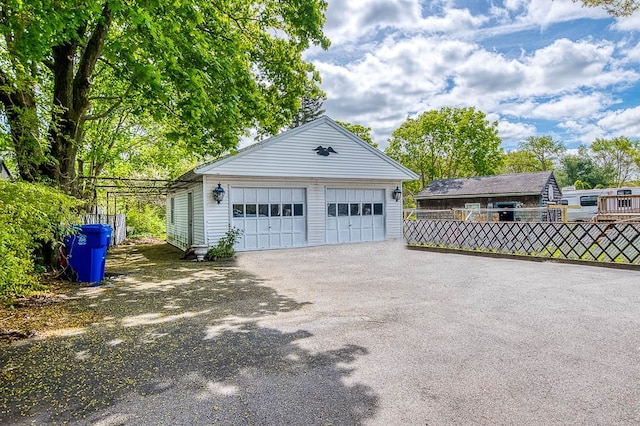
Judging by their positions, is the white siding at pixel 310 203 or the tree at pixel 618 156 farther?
the tree at pixel 618 156

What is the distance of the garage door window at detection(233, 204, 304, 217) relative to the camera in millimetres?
12430

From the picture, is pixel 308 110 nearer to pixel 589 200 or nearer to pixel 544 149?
pixel 589 200

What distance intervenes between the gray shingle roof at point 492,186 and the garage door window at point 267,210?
14.7 metres

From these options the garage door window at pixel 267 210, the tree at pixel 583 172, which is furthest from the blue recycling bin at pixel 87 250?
the tree at pixel 583 172

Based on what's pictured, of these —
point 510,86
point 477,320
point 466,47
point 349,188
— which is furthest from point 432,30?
point 510,86

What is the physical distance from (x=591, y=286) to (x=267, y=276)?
6.21 m

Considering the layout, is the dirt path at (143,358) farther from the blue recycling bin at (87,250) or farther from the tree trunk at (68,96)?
the tree trunk at (68,96)

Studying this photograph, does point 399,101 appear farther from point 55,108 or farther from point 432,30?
point 55,108

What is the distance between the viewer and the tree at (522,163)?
45.0 metres

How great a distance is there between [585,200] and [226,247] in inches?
920

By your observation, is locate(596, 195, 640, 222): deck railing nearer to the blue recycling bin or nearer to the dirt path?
the dirt path

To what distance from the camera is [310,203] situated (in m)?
13.6

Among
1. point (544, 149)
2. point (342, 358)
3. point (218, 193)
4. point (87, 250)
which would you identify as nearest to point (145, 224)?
point (218, 193)

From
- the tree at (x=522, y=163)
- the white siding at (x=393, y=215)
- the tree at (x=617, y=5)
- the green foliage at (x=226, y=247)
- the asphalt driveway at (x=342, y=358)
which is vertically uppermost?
the tree at (x=522, y=163)
